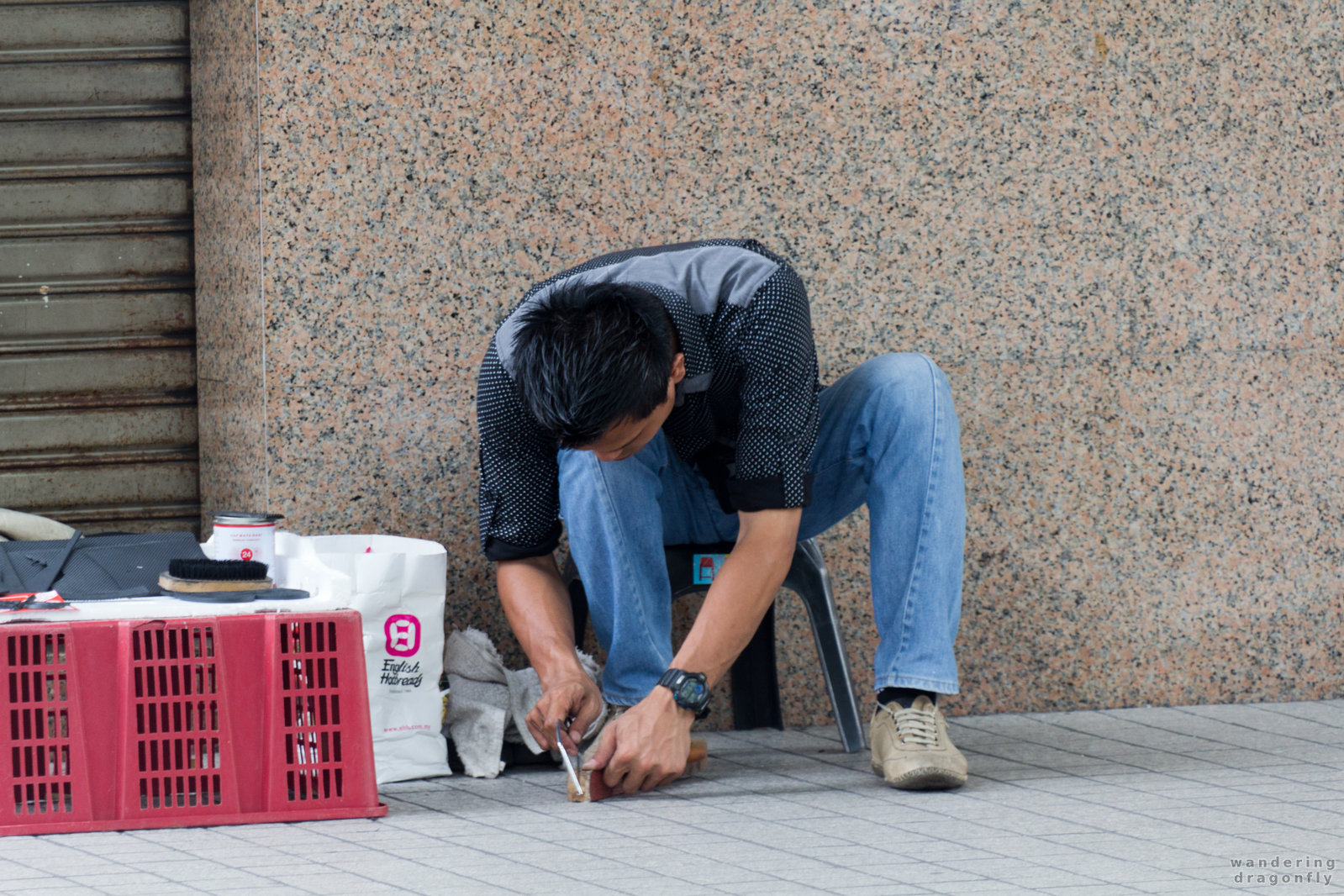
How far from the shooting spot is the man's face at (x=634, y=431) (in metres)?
2.20

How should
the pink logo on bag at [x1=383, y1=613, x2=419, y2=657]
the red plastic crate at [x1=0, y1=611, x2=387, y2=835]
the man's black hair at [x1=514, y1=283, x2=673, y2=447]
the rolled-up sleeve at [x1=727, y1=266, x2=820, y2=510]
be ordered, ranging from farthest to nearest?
the pink logo on bag at [x1=383, y1=613, x2=419, y2=657]
the rolled-up sleeve at [x1=727, y1=266, x2=820, y2=510]
the red plastic crate at [x1=0, y1=611, x2=387, y2=835]
the man's black hair at [x1=514, y1=283, x2=673, y2=447]

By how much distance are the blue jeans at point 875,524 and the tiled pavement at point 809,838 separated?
26cm

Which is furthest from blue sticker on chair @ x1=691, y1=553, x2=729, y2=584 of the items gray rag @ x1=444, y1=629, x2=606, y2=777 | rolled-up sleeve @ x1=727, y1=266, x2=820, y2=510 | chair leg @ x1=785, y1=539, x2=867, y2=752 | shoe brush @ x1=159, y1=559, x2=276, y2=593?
shoe brush @ x1=159, y1=559, x2=276, y2=593

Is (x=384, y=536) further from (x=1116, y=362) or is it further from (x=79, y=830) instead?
(x=1116, y=362)

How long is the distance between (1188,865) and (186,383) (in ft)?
8.66

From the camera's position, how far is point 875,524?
8.61 ft

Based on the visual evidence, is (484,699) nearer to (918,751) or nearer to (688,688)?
(688,688)

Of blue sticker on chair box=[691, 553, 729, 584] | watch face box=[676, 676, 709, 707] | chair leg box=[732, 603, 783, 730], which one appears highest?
blue sticker on chair box=[691, 553, 729, 584]

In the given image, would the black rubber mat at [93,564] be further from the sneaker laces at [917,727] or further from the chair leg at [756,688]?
the sneaker laces at [917,727]

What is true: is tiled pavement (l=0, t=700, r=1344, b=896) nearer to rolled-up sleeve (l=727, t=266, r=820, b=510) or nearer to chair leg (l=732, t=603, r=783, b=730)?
chair leg (l=732, t=603, r=783, b=730)

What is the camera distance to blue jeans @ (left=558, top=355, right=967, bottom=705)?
8.30ft

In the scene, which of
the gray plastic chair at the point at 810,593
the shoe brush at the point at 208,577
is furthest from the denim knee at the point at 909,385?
the shoe brush at the point at 208,577

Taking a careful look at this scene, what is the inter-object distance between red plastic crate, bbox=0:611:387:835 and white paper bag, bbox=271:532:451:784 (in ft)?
0.72

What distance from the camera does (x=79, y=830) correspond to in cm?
228
